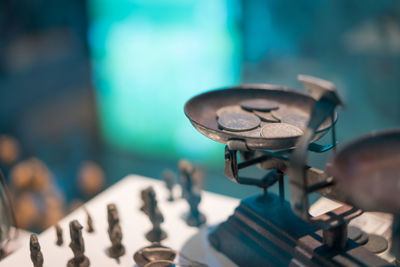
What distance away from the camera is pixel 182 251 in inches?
66.7

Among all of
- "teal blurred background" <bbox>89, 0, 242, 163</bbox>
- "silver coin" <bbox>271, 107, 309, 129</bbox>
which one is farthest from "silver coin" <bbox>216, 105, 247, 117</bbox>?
"teal blurred background" <bbox>89, 0, 242, 163</bbox>

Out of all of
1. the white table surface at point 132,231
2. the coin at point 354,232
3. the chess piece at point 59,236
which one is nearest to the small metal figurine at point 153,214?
the white table surface at point 132,231

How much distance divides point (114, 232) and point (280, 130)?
2.51 feet

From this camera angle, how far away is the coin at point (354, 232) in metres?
1.64

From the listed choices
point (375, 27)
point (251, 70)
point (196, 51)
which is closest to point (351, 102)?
point (375, 27)

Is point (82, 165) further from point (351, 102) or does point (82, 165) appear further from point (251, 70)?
point (351, 102)

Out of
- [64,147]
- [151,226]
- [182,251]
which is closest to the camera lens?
[182,251]

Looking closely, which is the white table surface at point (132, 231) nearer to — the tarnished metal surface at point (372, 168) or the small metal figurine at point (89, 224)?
the small metal figurine at point (89, 224)

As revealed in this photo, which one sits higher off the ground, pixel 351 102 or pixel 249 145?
pixel 249 145

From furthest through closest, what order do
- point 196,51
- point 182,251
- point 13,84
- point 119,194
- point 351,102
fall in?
point 196,51
point 13,84
point 351,102
point 119,194
point 182,251

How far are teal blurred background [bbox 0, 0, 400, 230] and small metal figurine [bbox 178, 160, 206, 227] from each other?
1.31 meters

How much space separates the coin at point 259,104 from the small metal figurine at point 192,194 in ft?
1.49

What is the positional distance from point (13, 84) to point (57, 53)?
522mm

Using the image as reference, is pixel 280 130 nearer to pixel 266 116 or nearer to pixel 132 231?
pixel 266 116
